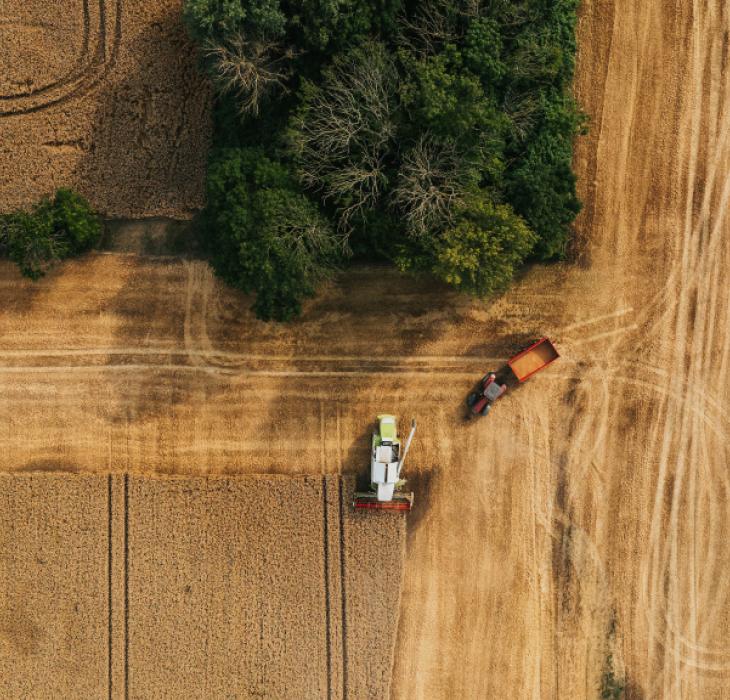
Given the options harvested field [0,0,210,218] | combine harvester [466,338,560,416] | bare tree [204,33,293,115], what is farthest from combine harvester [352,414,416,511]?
bare tree [204,33,293,115]

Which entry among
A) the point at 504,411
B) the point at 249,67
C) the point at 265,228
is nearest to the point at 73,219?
the point at 265,228

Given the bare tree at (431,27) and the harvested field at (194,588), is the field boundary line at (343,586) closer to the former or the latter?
the harvested field at (194,588)

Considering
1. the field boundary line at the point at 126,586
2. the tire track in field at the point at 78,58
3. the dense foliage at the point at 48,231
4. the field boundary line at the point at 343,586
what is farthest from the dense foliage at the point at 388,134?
the field boundary line at the point at 126,586

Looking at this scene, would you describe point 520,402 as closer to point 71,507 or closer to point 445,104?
point 445,104

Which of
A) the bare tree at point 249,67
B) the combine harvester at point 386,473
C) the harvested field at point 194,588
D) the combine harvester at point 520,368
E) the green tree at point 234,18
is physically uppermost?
the green tree at point 234,18

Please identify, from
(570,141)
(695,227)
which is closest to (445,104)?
(570,141)

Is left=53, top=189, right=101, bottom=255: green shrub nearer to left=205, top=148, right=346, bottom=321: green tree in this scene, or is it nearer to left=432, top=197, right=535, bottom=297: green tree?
left=205, top=148, right=346, bottom=321: green tree
